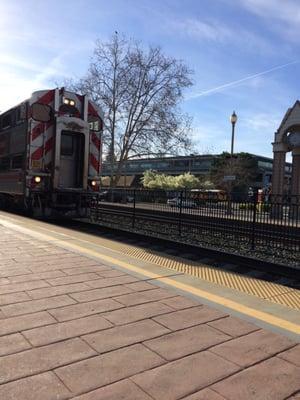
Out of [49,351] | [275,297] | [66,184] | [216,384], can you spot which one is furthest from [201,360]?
[66,184]

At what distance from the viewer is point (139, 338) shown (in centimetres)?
372

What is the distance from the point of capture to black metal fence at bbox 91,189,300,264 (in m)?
8.47

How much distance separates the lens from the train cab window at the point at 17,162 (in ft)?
45.1

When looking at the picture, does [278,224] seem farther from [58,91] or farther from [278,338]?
[58,91]

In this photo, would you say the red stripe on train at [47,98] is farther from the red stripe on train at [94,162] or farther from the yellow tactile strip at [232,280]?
the yellow tactile strip at [232,280]

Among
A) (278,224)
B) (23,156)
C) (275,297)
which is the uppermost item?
(23,156)

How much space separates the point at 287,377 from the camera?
3119 mm

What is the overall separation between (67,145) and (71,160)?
19.5 inches

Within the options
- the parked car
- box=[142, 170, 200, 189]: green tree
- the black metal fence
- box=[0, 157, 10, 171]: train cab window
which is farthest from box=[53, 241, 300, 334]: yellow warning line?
box=[142, 170, 200, 189]: green tree

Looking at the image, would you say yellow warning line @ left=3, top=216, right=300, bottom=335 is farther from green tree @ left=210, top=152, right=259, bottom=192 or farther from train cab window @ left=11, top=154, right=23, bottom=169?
green tree @ left=210, top=152, right=259, bottom=192

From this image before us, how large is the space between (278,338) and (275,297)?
1894 millimetres

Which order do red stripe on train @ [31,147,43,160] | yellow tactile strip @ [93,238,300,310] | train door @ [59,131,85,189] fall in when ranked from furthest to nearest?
train door @ [59,131,85,189], red stripe on train @ [31,147,43,160], yellow tactile strip @ [93,238,300,310]

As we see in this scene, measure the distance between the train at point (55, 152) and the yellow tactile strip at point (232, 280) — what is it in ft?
17.7

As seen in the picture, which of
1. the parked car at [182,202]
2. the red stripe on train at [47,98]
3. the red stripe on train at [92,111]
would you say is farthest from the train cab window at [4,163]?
the parked car at [182,202]
